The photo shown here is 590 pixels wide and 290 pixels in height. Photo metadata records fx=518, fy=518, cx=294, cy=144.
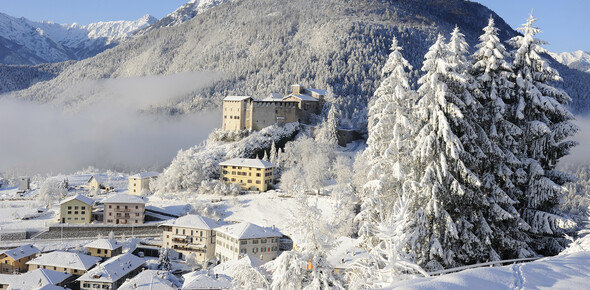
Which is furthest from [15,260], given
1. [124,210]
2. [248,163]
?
[248,163]

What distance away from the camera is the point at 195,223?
69.7 metres

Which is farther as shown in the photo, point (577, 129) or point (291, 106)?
point (291, 106)

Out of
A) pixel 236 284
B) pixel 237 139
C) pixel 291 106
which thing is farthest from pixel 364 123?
pixel 236 284

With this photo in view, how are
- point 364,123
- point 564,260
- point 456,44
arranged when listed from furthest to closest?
point 364,123, point 456,44, point 564,260

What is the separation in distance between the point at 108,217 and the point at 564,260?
77.0 metres

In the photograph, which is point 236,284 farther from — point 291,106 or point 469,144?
point 291,106

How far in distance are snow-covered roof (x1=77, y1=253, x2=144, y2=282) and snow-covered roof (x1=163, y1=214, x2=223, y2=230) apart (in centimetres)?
808

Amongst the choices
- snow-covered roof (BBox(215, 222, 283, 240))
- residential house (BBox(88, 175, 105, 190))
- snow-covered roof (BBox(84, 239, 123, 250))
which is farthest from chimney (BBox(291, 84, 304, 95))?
snow-covered roof (BBox(84, 239, 123, 250))

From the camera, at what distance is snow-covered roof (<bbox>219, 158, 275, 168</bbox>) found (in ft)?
283

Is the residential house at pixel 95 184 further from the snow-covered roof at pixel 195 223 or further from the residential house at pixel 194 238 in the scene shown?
the residential house at pixel 194 238

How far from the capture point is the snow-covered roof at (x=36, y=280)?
53.6 m

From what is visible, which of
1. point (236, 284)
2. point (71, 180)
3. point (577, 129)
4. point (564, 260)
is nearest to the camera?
point (564, 260)

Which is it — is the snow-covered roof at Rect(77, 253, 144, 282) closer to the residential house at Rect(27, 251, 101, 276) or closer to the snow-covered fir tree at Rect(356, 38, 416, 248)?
the residential house at Rect(27, 251, 101, 276)

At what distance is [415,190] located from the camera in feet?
68.9
